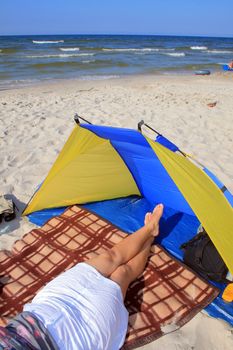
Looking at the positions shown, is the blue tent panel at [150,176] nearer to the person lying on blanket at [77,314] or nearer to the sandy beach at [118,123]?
the sandy beach at [118,123]

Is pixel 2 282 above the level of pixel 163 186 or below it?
below

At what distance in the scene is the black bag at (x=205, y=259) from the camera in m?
2.90

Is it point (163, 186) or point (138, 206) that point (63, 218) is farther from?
point (163, 186)

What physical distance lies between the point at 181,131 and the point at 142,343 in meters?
5.11

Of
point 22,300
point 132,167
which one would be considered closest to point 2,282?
point 22,300

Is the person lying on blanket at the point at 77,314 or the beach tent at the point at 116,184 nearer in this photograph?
the person lying on blanket at the point at 77,314

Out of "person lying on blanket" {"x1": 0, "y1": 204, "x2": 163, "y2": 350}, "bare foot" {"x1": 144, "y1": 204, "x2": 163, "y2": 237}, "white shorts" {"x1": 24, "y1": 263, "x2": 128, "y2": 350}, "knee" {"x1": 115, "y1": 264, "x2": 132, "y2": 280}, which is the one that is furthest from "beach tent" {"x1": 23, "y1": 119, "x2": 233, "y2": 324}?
"white shorts" {"x1": 24, "y1": 263, "x2": 128, "y2": 350}

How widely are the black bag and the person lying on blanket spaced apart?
764mm

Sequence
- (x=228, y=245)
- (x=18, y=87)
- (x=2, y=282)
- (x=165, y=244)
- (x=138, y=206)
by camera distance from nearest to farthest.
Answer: (x=228, y=245), (x=2, y=282), (x=165, y=244), (x=138, y=206), (x=18, y=87)

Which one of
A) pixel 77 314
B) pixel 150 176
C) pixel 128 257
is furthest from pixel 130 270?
pixel 150 176

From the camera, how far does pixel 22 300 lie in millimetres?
2744

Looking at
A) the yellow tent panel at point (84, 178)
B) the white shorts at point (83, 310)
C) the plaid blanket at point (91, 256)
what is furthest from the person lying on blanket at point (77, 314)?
the yellow tent panel at point (84, 178)

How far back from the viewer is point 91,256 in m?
3.21

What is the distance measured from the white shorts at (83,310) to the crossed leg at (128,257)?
0.17 metres
